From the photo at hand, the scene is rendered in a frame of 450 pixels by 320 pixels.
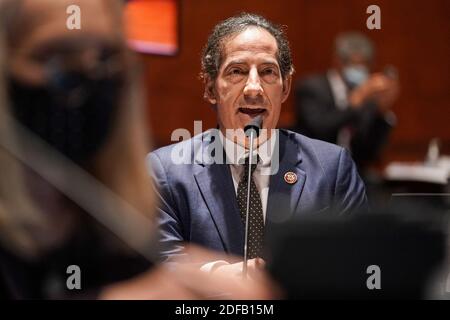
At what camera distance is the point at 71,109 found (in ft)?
3.57

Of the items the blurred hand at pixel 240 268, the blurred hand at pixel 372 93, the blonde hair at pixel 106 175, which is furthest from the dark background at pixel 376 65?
the blonde hair at pixel 106 175

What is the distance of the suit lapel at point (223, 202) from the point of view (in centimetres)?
176

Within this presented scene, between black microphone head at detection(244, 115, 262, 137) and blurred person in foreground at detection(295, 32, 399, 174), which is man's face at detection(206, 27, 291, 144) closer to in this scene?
black microphone head at detection(244, 115, 262, 137)

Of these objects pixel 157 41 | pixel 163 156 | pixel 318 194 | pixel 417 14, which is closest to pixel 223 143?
pixel 163 156

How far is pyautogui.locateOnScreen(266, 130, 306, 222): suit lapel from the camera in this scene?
1.78 metres

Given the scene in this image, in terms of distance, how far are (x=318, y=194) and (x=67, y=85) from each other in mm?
880

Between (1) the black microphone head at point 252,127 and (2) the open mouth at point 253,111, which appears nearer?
(1) the black microphone head at point 252,127

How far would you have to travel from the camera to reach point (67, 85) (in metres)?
1.08

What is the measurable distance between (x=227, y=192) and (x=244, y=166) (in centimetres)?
8

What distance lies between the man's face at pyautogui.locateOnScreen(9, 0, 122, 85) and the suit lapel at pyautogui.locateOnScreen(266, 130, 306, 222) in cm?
80

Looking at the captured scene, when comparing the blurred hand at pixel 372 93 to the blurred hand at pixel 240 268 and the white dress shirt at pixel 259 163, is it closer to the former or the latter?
the white dress shirt at pixel 259 163

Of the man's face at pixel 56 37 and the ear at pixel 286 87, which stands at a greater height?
the man's face at pixel 56 37

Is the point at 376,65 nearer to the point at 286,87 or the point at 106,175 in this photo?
the point at 286,87

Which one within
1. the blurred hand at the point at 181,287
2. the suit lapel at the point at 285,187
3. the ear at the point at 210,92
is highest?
the ear at the point at 210,92
